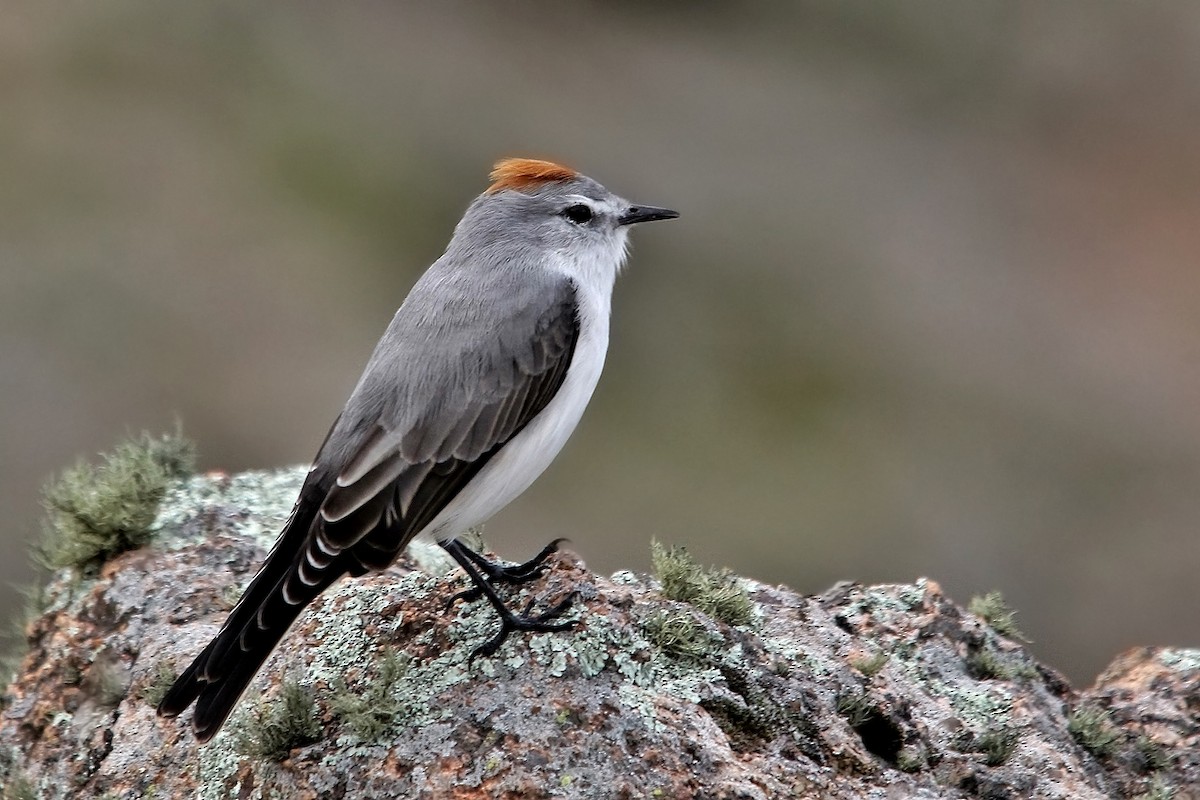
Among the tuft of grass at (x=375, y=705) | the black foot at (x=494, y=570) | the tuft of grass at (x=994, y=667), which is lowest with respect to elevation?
the tuft of grass at (x=375, y=705)

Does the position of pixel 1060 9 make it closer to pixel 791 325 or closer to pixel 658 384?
pixel 791 325

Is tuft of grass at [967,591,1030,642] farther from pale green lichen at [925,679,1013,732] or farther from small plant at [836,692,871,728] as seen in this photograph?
small plant at [836,692,871,728]

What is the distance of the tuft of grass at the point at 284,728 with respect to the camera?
14.6 ft

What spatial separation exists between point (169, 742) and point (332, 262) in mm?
14905

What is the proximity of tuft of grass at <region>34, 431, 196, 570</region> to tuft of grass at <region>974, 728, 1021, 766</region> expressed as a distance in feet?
12.7

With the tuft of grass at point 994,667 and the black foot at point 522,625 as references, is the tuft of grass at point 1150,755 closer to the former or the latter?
the tuft of grass at point 994,667

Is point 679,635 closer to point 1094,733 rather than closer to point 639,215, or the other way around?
point 1094,733

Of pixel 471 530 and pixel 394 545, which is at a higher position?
pixel 471 530

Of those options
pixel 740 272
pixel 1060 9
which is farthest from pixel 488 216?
pixel 1060 9

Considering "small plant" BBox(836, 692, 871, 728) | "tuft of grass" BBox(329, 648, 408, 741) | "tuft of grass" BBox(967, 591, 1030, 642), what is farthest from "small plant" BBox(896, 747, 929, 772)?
"tuft of grass" BBox(329, 648, 408, 741)

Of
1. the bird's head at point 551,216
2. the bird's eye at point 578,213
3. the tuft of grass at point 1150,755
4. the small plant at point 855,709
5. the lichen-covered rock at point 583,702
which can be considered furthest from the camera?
the bird's eye at point 578,213

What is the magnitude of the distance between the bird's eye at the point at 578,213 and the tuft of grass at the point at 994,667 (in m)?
2.66

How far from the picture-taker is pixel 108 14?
22.9 m

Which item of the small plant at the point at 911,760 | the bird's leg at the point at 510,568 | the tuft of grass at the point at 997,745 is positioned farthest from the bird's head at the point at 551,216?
the tuft of grass at the point at 997,745
